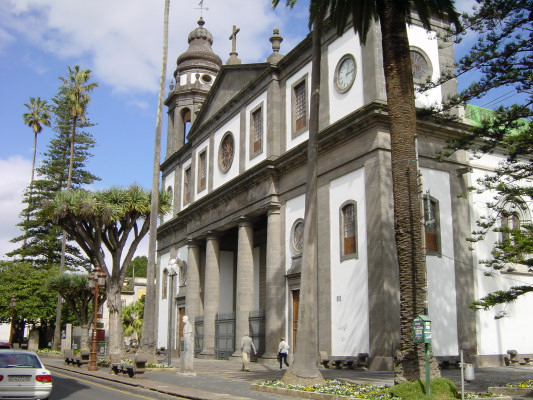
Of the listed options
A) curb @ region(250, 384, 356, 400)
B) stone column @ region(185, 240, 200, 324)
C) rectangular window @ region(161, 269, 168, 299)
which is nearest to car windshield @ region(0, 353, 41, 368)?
curb @ region(250, 384, 356, 400)

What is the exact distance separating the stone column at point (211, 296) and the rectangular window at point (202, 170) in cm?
451

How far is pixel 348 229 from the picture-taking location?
961 inches

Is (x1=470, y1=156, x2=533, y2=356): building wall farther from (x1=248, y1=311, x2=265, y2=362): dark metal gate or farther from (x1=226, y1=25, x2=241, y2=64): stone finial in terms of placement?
(x1=226, y1=25, x2=241, y2=64): stone finial

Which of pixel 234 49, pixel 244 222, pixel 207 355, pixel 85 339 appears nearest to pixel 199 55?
pixel 234 49

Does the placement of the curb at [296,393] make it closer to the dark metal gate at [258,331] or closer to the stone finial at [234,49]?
the dark metal gate at [258,331]

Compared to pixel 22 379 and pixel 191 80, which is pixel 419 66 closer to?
pixel 22 379

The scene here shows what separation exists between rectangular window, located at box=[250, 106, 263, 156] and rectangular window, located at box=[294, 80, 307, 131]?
3288mm

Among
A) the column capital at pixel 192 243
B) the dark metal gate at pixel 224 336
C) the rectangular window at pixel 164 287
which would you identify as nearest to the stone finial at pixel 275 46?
the column capital at pixel 192 243

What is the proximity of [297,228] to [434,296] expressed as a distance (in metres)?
7.47

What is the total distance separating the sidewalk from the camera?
50.8ft

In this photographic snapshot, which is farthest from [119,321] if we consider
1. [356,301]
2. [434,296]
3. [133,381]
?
[434,296]

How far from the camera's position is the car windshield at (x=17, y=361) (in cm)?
1351

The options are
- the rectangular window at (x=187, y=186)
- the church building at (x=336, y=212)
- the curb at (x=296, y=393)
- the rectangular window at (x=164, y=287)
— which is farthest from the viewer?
the rectangular window at (x=164, y=287)

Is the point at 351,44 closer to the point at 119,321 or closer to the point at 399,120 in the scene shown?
the point at 399,120
